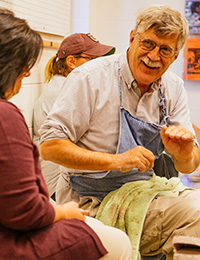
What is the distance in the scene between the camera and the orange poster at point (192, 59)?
4500 millimetres

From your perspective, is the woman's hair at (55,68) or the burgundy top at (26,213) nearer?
the burgundy top at (26,213)

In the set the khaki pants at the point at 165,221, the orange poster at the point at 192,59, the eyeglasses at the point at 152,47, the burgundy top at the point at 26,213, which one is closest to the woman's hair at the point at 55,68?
the eyeglasses at the point at 152,47

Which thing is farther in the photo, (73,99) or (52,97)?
(52,97)

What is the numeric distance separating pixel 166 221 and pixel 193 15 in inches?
124

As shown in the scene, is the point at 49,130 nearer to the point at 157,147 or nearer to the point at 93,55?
the point at 157,147

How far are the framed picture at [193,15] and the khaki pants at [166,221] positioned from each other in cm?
294

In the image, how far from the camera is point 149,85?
2076 mm

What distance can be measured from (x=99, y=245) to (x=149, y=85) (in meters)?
1.04

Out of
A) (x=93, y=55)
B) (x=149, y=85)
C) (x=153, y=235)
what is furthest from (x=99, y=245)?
(x=93, y=55)

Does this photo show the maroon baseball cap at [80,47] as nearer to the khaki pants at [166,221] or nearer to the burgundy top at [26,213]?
the khaki pants at [166,221]

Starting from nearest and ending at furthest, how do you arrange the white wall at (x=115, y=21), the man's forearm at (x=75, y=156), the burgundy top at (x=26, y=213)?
1. the burgundy top at (x=26, y=213)
2. the man's forearm at (x=75, y=156)
3. the white wall at (x=115, y=21)

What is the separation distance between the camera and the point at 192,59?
179 inches

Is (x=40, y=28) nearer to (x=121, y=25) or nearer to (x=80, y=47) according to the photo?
(x=80, y=47)

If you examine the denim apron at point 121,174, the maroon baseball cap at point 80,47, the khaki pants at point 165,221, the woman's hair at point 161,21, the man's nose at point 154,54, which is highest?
the woman's hair at point 161,21
